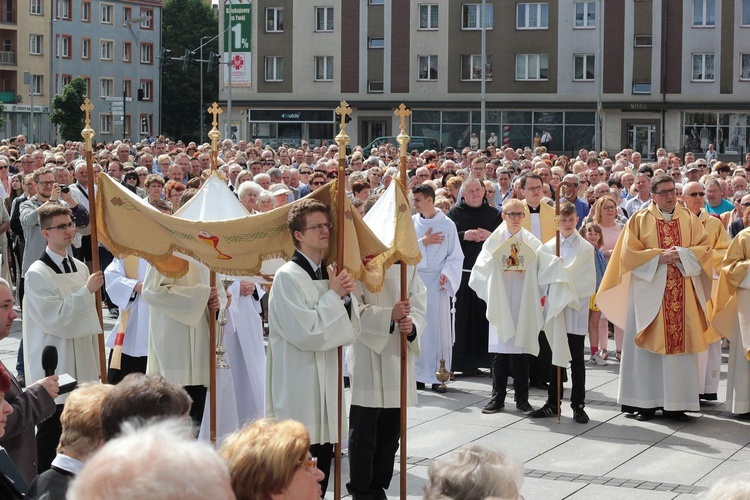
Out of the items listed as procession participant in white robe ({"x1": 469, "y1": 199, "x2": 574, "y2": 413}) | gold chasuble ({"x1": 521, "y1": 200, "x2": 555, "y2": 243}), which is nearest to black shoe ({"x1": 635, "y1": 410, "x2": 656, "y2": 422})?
procession participant in white robe ({"x1": 469, "y1": 199, "x2": 574, "y2": 413})

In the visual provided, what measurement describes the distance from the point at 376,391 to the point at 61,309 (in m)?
2.19

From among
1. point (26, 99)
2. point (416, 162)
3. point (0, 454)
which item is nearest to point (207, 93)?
point (26, 99)

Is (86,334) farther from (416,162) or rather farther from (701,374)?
(416,162)

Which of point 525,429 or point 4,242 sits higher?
point 4,242

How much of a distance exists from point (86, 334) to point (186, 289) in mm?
838

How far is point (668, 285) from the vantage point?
1102cm

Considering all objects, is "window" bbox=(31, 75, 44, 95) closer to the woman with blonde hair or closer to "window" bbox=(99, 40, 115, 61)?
"window" bbox=(99, 40, 115, 61)

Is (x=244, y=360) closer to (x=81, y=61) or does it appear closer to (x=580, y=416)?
(x=580, y=416)

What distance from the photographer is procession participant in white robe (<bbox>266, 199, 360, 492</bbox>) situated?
7.29 metres

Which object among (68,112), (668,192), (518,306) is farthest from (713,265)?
(68,112)

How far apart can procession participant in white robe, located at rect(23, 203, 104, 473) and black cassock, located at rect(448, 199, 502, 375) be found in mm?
5472

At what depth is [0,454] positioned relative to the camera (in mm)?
4965

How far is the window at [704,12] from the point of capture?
57594 mm

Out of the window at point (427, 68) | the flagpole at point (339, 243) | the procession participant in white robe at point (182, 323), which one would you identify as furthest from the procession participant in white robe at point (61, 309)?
the window at point (427, 68)
